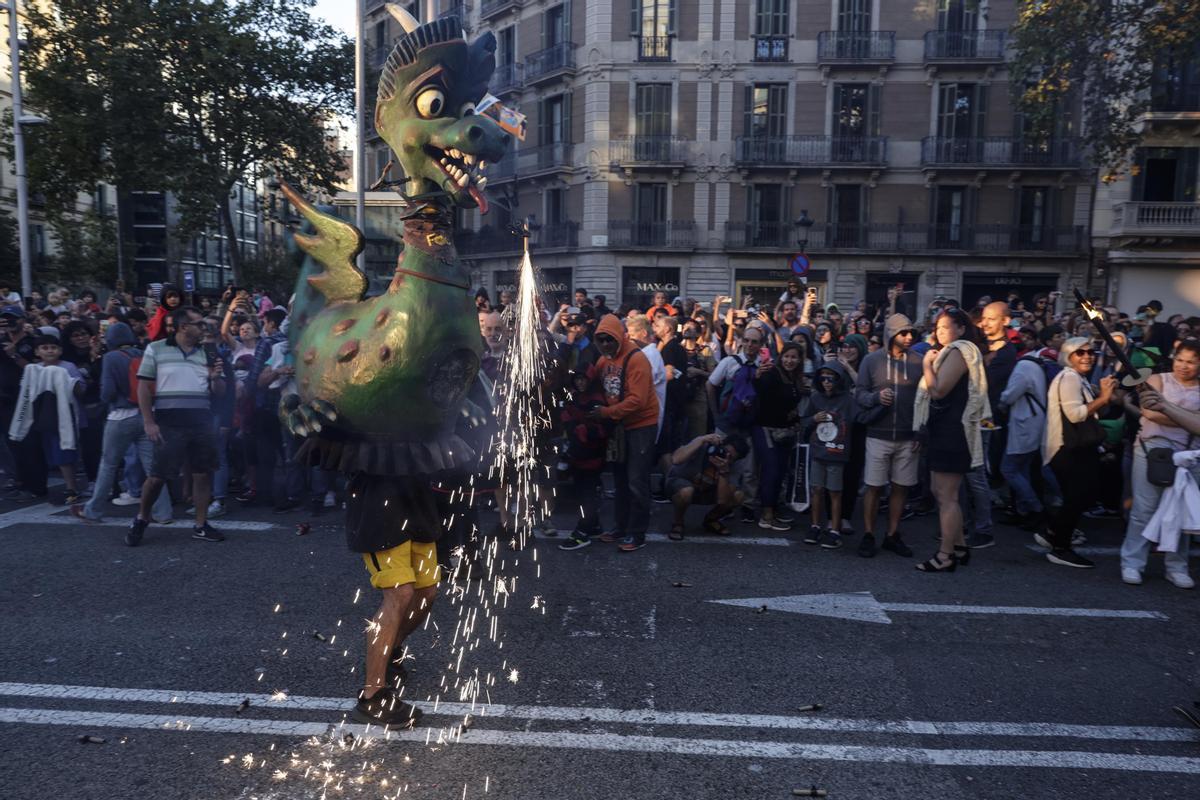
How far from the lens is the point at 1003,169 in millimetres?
27094

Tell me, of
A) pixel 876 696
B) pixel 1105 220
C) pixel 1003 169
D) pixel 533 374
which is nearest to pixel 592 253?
pixel 1003 169

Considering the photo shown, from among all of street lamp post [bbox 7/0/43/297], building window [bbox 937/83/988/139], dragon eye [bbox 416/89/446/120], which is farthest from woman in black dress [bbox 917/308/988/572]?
building window [bbox 937/83/988/139]

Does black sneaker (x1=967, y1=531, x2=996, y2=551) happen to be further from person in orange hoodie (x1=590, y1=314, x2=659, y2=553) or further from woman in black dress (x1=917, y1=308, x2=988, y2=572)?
person in orange hoodie (x1=590, y1=314, x2=659, y2=553)

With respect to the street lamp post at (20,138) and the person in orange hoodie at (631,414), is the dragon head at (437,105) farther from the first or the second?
the street lamp post at (20,138)

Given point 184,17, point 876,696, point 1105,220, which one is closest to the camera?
point 876,696

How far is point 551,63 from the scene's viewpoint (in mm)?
30078

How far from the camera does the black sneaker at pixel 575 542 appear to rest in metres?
6.76

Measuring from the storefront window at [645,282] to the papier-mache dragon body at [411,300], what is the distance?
25.5m

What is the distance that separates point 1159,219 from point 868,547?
2597cm

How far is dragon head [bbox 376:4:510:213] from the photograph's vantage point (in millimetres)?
3367

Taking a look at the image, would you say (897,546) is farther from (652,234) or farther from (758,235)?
(652,234)

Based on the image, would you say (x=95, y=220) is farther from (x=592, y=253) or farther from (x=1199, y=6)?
(x=1199, y=6)

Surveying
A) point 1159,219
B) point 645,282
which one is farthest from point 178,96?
point 1159,219

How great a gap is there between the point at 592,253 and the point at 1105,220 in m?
16.8
